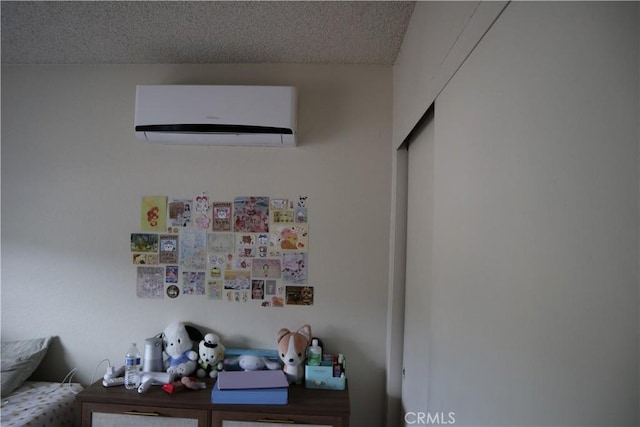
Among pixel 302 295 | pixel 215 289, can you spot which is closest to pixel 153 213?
pixel 215 289

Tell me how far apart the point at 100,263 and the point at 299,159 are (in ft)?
4.81

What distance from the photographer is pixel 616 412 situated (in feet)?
1.27

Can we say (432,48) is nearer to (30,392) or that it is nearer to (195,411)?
(195,411)

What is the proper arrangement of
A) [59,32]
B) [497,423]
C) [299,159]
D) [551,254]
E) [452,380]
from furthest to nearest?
[299,159] < [59,32] < [452,380] < [497,423] < [551,254]

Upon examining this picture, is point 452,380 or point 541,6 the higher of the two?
point 541,6

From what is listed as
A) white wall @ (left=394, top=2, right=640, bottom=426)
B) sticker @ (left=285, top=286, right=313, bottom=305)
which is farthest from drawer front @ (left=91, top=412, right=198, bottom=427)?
white wall @ (left=394, top=2, right=640, bottom=426)

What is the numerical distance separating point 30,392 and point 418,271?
7.65 ft

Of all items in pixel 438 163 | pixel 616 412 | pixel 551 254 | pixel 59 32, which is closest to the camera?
pixel 616 412

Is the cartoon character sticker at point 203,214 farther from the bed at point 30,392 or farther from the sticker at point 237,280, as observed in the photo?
the bed at point 30,392

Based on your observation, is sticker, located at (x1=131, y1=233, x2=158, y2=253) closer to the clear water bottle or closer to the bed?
the clear water bottle

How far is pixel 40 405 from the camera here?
1721 millimetres

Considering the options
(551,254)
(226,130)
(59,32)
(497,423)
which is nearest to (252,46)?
(226,130)

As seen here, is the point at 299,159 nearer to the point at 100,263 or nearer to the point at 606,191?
the point at 100,263

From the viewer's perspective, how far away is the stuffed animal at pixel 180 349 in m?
1.85
